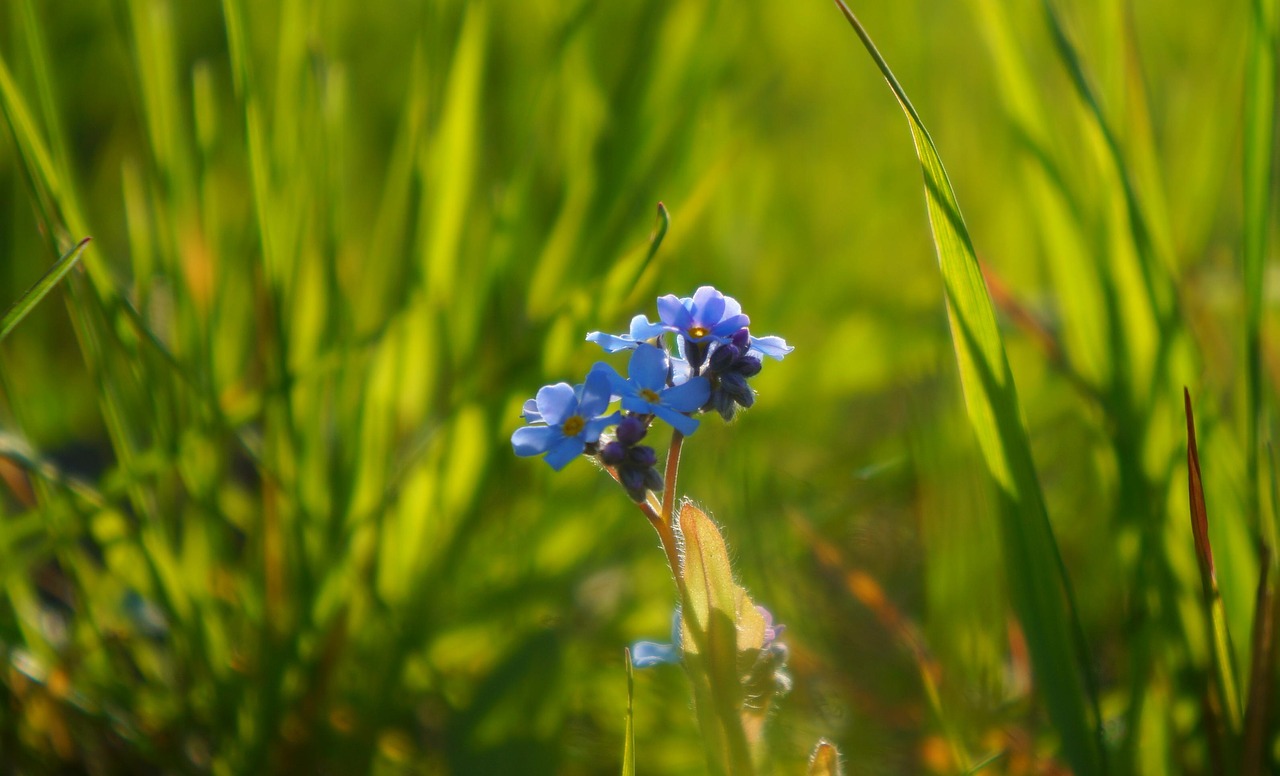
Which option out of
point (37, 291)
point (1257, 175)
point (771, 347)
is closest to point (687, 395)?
point (771, 347)

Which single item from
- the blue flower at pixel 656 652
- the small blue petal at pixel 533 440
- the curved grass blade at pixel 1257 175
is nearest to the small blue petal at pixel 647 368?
the small blue petal at pixel 533 440

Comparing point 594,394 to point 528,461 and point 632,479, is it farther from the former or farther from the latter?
point 528,461

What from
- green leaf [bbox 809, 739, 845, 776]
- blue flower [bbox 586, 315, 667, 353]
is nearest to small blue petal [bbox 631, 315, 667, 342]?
blue flower [bbox 586, 315, 667, 353]

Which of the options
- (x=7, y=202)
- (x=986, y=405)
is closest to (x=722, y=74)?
(x=986, y=405)

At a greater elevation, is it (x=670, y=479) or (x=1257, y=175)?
(x=1257, y=175)

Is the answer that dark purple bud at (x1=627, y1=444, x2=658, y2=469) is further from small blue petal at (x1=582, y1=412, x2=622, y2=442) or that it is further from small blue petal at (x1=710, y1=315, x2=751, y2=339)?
small blue petal at (x1=710, y1=315, x2=751, y2=339)

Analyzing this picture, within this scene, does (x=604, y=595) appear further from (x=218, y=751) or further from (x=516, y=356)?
(x=218, y=751)

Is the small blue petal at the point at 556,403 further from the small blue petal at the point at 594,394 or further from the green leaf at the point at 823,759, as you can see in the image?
the green leaf at the point at 823,759
